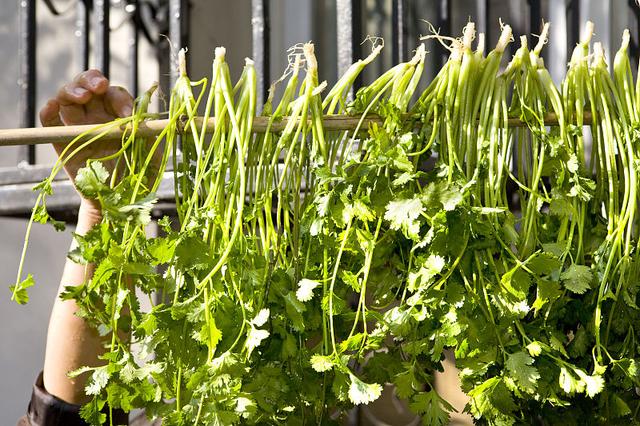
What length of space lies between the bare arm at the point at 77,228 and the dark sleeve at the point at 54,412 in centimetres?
2

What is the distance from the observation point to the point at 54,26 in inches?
121

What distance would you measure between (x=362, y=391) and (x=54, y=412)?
81cm

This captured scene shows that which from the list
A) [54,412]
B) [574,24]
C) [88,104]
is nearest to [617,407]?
[88,104]

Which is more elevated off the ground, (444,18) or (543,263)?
(444,18)

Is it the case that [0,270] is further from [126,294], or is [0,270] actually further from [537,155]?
[537,155]

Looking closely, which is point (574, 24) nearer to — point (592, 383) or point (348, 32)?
point (348, 32)

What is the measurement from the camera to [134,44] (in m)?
2.70

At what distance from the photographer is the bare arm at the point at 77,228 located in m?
1.32

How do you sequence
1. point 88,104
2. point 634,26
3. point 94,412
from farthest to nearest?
point 634,26 → point 88,104 → point 94,412

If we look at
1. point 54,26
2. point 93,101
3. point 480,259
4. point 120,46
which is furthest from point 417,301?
point 54,26

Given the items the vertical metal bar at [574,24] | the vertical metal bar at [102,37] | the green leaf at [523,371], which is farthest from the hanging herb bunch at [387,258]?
the vertical metal bar at [574,24]

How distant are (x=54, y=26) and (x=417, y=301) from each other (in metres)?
2.39

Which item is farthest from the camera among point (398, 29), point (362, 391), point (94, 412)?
point (398, 29)

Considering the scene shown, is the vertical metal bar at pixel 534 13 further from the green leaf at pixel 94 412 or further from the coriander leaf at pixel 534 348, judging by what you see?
the green leaf at pixel 94 412
